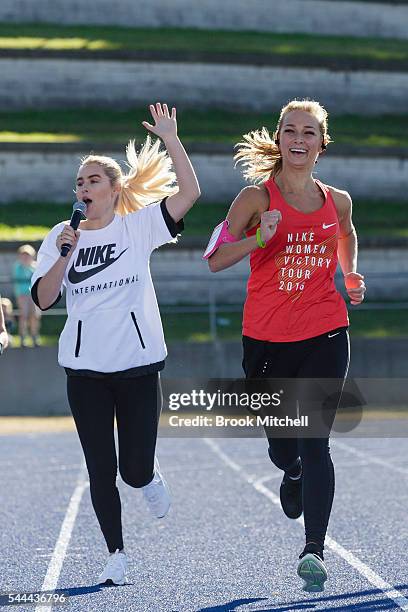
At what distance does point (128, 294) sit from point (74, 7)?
35344 mm

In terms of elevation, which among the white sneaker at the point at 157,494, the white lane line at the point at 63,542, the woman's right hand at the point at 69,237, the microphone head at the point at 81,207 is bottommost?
the white lane line at the point at 63,542

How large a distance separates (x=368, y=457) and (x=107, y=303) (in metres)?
10.7

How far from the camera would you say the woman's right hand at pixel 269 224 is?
6.80 meters

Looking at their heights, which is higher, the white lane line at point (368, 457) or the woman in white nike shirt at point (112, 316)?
the woman in white nike shirt at point (112, 316)

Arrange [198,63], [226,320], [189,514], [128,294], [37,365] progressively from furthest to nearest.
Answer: [198,63], [226,320], [37,365], [189,514], [128,294]

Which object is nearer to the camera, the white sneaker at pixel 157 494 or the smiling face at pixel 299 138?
the smiling face at pixel 299 138

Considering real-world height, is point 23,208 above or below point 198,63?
below

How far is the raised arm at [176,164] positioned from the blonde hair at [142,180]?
0.21 metres

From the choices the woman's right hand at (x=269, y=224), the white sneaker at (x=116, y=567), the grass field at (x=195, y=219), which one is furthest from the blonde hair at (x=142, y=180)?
the grass field at (x=195, y=219)

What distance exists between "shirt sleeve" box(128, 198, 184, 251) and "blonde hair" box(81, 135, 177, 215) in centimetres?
18

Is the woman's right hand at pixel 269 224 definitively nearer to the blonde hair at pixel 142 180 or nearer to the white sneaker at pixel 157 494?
the blonde hair at pixel 142 180

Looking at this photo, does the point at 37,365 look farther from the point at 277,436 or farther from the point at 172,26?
the point at 172,26

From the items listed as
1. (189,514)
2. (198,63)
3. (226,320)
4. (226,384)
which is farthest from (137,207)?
(198,63)

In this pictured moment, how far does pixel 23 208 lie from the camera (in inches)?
1342
